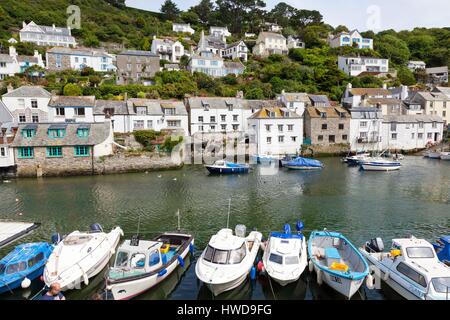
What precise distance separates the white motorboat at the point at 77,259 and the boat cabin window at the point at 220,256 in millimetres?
6192

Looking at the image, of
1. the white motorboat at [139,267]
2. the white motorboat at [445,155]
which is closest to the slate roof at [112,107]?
the white motorboat at [139,267]

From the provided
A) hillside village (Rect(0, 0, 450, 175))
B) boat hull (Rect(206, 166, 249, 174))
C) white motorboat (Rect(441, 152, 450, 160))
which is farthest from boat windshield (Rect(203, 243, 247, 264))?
white motorboat (Rect(441, 152, 450, 160))

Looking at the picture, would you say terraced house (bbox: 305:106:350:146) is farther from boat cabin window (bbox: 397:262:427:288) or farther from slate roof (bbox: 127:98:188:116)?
boat cabin window (bbox: 397:262:427:288)

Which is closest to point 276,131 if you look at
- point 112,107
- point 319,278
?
point 112,107

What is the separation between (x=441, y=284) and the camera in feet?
42.5

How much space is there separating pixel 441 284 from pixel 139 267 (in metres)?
13.1

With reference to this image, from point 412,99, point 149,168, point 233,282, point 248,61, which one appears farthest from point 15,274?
point 248,61

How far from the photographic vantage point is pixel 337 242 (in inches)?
728

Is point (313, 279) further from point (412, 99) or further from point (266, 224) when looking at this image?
point (412, 99)

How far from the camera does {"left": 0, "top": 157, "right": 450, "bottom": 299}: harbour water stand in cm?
1584

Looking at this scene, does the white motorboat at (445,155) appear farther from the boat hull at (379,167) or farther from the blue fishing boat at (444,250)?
the blue fishing boat at (444,250)

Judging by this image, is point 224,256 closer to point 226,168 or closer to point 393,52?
point 226,168

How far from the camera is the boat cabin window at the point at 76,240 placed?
659 inches

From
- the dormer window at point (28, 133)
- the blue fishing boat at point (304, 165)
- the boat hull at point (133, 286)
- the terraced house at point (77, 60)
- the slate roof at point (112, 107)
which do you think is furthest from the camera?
the terraced house at point (77, 60)
